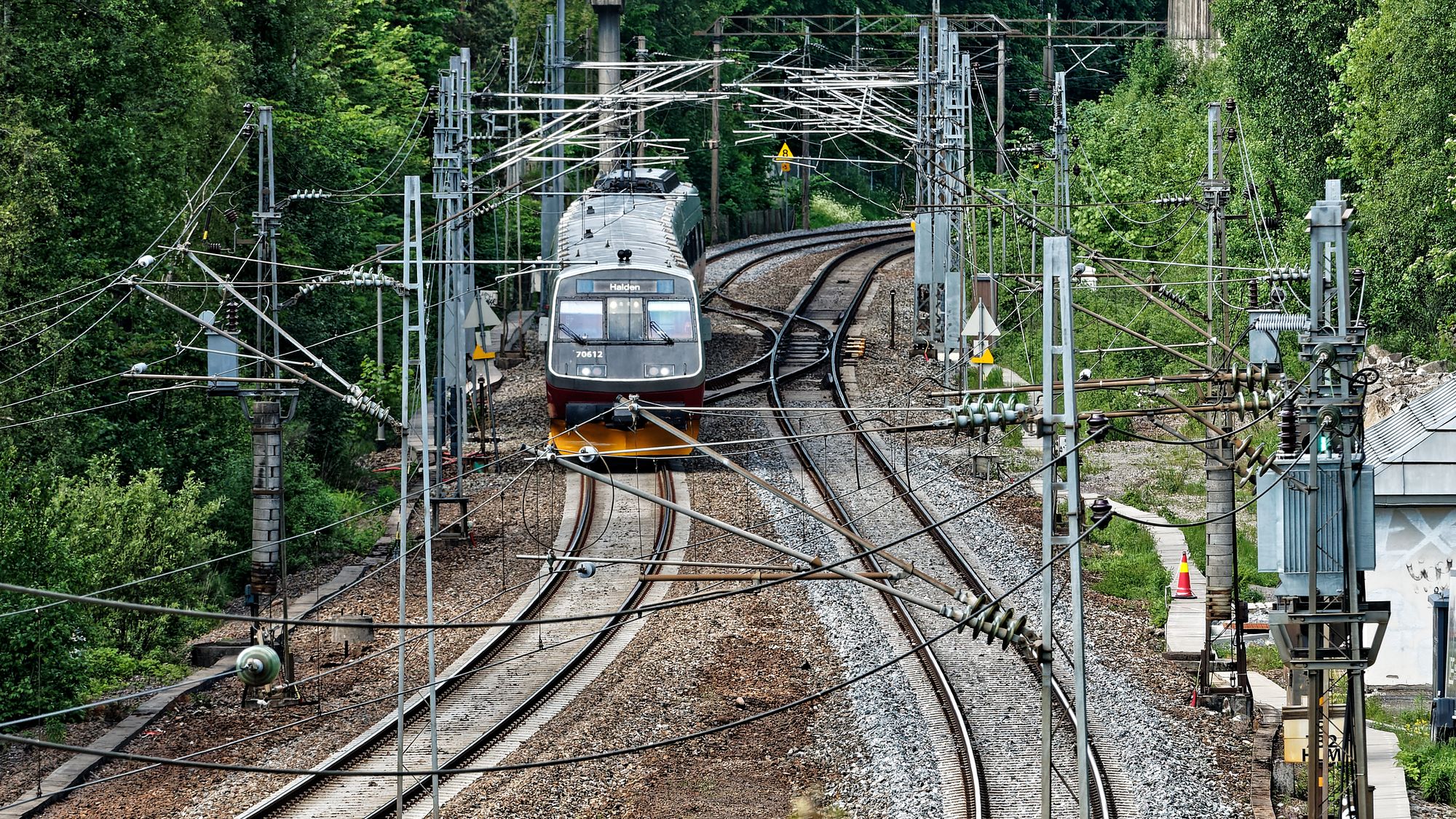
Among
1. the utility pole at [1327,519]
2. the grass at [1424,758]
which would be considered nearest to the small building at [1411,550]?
the grass at [1424,758]

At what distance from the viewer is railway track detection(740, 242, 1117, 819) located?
52.9ft

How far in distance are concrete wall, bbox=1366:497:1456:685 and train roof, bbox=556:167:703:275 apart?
1295 cm

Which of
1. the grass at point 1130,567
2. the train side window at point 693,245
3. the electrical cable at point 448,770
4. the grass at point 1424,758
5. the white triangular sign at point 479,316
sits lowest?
the grass at point 1424,758

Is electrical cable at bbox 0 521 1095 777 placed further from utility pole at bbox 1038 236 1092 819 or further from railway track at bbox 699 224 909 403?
railway track at bbox 699 224 909 403

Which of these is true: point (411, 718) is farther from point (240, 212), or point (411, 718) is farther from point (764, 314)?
point (764, 314)

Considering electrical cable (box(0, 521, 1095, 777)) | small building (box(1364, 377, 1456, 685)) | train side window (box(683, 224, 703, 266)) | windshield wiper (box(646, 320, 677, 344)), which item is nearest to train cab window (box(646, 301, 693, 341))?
windshield wiper (box(646, 320, 677, 344))

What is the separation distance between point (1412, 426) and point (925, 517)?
25.9ft

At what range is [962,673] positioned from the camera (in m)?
19.8

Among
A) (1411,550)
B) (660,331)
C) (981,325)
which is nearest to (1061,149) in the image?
(981,325)

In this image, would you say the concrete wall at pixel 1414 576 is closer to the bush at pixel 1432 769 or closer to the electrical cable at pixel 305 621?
the bush at pixel 1432 769

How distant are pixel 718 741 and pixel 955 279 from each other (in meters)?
18.2

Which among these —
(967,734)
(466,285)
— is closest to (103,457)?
(466,285)

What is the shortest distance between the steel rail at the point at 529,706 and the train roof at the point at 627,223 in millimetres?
5734

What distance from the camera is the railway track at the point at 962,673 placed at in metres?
16.1
